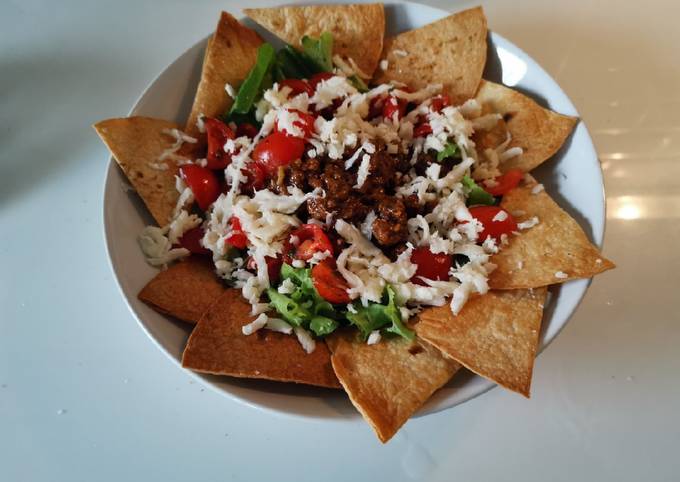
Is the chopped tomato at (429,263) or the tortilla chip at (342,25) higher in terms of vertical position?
the tortilla chip at (342,25)

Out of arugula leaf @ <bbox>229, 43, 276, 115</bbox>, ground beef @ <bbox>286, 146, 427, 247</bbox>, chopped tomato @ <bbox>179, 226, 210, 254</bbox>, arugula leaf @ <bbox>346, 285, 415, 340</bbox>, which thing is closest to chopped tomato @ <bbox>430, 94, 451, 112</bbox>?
ground beef @ <bbox>286, 146, 427, 247</bbox>

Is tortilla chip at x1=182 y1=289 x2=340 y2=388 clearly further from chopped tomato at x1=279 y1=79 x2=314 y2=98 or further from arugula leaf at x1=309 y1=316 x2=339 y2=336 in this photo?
chopped tomato at x1=279 y1=79 x2=314 y2=98

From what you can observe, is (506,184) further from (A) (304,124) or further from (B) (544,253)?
(A) (304,124)

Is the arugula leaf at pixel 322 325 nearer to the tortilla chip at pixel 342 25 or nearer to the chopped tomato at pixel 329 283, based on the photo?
the chopped tomato at pixel 329 283

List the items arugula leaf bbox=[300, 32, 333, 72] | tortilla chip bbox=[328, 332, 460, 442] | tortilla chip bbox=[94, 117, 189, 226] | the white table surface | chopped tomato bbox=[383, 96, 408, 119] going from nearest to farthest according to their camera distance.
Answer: tortilla chip bbox=[328, 332, 460, 442] → the white table surface → tortilla chip bbox=[94, 117, 189, 226] → chopped tomato bbox=[383, 96, 408, 119] → arugula leaf bbox=[300, 32, 333, 72]

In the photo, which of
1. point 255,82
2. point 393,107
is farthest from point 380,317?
point 255,82

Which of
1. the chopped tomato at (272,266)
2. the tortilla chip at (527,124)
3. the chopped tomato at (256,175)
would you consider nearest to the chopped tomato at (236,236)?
the chopped tomato at (272,266)
